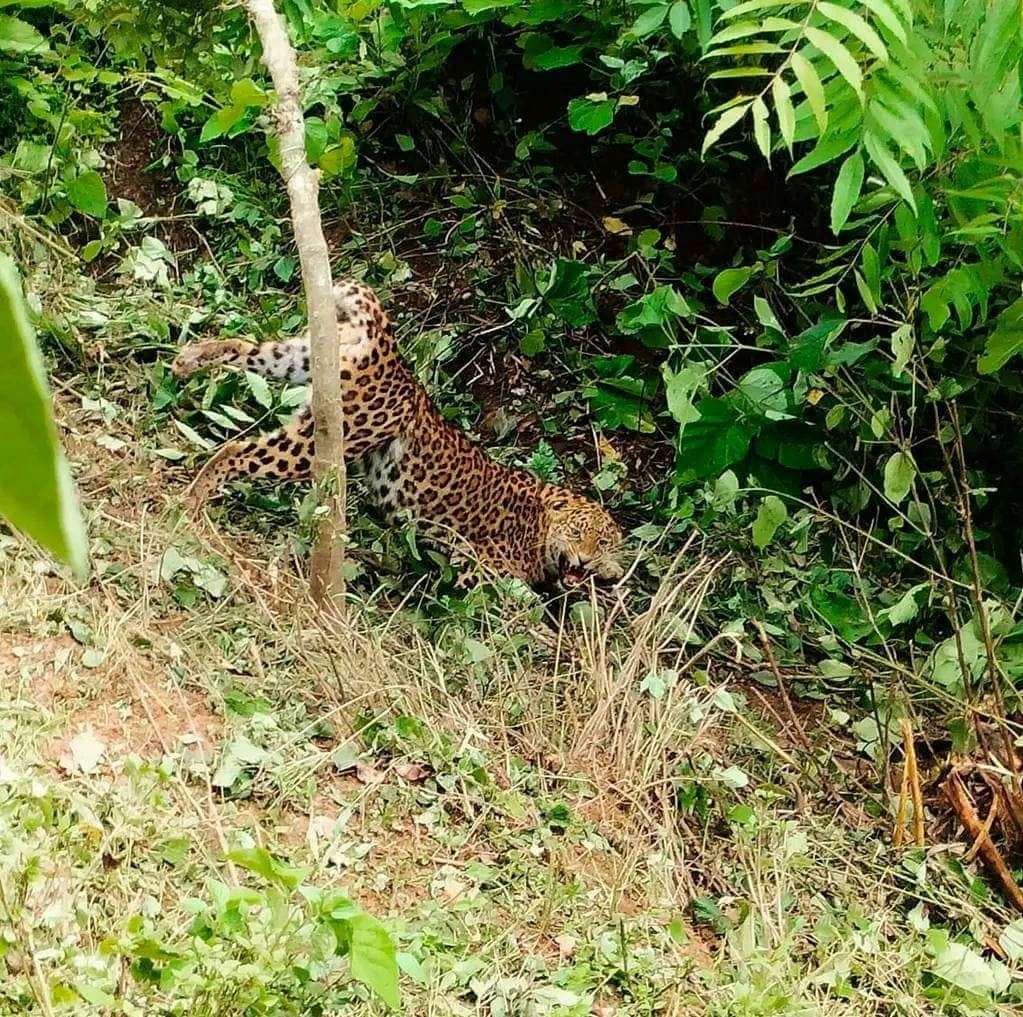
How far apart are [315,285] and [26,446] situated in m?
3.15

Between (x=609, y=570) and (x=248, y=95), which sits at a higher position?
(x=248, y=95)

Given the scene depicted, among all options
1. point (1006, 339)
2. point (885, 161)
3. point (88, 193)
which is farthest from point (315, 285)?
point (88, 193)

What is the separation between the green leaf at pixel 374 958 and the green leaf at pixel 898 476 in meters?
2.52

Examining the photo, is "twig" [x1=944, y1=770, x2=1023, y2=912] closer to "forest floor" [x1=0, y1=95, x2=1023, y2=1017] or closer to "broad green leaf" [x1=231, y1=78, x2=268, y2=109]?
"forest floor" [x1=0, y1=95, x2=1023, y2=1017]

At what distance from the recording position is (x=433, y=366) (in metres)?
5.62

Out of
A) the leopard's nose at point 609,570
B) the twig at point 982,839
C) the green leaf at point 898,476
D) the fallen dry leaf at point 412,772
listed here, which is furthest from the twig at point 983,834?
the leopard's nose at point 609,570

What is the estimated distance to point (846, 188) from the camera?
2629 mm

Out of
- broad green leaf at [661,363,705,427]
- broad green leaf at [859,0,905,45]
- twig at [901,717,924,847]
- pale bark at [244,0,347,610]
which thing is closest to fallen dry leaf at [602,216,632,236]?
broad green leaf at [661,363,705,427]

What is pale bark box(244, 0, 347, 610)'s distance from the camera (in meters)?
3.20

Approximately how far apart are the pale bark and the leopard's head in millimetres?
1653

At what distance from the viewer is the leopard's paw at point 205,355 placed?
15.8 feet

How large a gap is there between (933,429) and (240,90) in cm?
303

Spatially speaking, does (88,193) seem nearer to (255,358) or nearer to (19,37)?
(19,37)

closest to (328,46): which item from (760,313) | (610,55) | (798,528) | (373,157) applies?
(373,157)
